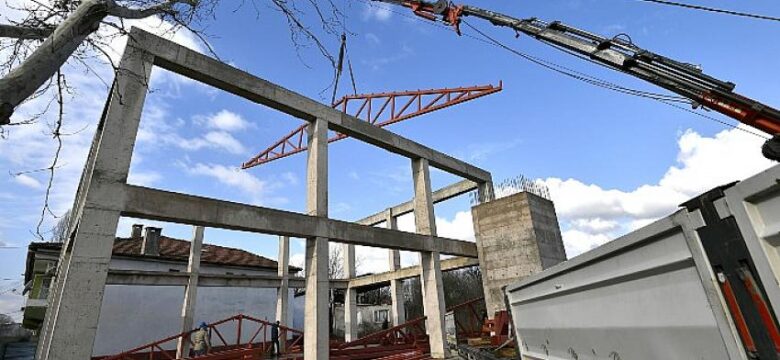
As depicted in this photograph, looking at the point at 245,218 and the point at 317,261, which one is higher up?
the point at 245,218

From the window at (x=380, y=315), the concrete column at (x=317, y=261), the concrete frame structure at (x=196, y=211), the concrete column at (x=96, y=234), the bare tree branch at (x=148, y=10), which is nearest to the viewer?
the bare tree branch at (x=148, y=10)

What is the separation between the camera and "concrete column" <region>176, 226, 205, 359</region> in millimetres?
15867

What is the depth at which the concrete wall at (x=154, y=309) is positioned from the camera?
18.4 meters

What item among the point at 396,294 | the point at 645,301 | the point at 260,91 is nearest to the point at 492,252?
the point at 396,294

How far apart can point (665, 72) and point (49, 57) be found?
10744mm

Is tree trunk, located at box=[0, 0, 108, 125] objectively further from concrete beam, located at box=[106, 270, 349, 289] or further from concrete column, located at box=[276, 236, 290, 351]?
concrete column, located at box=[276, 236, 290, 351]

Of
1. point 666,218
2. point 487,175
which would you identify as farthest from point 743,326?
point 487,175

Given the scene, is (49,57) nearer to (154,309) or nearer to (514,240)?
(514,240)

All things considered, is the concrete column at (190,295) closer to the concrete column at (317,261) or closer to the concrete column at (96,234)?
the concrete column at (317,261)

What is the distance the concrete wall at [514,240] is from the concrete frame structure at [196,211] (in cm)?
112

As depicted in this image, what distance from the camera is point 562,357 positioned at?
3.86 m

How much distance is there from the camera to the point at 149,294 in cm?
2005

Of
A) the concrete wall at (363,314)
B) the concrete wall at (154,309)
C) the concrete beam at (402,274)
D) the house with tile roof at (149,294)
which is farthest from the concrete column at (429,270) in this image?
the concrete wall at (363,314)

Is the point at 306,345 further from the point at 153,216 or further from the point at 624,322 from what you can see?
the point at 624,322
